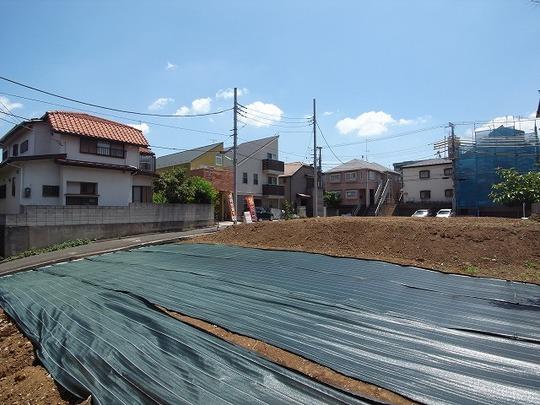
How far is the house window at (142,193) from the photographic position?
20.3 metres

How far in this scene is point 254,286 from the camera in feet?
19.3

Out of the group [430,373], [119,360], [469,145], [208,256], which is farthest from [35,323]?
[469,145]

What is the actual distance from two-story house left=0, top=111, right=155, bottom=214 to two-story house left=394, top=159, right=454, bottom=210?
25.7m

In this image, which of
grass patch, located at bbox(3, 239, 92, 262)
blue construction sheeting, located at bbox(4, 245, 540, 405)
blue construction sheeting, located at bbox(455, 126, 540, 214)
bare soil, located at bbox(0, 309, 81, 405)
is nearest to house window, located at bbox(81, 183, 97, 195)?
grass patch, located at bbox(3, 239, 92, 262)

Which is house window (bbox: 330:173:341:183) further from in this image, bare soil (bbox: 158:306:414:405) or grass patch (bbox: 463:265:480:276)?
bare soil (bbox: 158:306:414:405)

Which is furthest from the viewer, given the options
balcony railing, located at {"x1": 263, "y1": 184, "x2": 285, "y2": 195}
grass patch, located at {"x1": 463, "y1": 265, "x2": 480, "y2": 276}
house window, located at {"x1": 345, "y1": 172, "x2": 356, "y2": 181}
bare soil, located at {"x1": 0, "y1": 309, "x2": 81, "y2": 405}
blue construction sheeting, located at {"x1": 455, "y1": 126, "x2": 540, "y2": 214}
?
house window, located at {"x1": 345, "y1": 172, "x2": 356, "y2": 181}

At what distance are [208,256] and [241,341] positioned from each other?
537 centimetres

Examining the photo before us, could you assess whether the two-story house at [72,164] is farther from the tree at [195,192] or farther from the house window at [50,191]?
the tree at [195,192]

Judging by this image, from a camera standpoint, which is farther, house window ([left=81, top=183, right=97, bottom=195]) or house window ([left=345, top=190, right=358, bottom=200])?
house window ([left=345, top=190, right=358, bottom=200])

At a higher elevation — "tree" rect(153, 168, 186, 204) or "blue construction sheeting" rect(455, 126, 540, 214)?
"blue construction sheeting" rect(455, 126, 540, 214)

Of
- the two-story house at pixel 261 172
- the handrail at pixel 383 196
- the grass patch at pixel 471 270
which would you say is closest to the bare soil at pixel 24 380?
the grass patch at pixel 471 270

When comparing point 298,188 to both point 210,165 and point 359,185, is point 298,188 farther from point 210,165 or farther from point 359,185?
point 210,165

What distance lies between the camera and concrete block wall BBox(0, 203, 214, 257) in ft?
43.2

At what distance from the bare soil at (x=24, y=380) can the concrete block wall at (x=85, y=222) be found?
10017 millimetres
